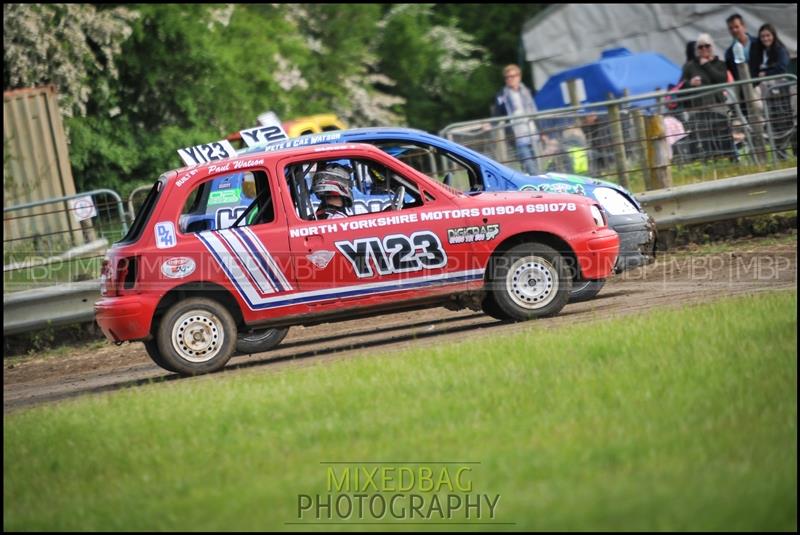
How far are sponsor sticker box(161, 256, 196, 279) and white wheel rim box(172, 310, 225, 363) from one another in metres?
0.35

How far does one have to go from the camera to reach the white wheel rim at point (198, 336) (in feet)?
34.0

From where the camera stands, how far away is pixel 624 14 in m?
27.0

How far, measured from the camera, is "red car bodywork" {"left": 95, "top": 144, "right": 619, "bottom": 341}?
10.3 metres

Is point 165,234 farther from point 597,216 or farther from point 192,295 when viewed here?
point 597,216

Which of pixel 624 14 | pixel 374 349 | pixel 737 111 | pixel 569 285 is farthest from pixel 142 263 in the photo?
pixel 624 14

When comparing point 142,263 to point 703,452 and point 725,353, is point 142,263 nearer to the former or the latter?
point 725,353

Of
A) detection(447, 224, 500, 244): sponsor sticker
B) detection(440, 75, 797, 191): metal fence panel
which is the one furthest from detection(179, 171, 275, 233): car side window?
detection(440, 75, 797, 191): metal fence panel

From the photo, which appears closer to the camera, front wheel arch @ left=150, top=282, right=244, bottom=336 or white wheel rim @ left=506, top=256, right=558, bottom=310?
front wheel arch @ left=150, top=282, right=244, bottom=336

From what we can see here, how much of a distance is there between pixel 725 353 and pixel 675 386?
0.75m

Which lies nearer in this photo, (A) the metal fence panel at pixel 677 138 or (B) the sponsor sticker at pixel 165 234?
(B) the sponsor sticker at pixel 165 234

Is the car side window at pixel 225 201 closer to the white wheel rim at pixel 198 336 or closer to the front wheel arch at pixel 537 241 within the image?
the white wheel rim at pixel 198 336

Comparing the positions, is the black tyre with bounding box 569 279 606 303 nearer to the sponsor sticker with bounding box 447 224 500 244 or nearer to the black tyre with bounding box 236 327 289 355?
the sponsor sticker with bounding box 447 224 500 244

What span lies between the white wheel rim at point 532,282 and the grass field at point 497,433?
137 centimetres

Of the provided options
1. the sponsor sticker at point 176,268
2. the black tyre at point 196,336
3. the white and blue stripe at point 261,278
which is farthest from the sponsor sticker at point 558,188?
the sponsor sticker at point 176,268
